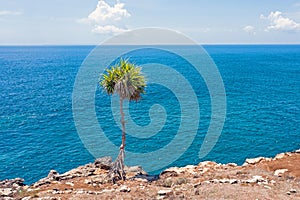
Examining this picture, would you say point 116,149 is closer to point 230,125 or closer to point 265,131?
point 230,125

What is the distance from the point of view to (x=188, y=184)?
69.8ft

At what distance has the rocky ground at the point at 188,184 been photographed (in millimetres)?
18906

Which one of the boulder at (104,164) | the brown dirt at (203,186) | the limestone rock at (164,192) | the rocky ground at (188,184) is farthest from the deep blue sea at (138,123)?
the limestone rock at (164,192)

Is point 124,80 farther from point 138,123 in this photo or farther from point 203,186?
point 138,123

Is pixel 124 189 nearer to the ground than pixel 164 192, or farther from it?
nearer to the ground

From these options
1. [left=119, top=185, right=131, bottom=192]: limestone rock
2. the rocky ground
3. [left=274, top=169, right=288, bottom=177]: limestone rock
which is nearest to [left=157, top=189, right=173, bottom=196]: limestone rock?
the rocky ground

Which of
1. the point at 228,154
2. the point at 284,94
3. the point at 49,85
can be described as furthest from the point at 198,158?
the point at 49,85

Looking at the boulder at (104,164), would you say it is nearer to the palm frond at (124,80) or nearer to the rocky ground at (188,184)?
the rocky ground at (188,184)

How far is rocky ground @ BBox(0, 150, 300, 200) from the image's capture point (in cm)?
1891

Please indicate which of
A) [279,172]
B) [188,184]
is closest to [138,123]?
[188,184]

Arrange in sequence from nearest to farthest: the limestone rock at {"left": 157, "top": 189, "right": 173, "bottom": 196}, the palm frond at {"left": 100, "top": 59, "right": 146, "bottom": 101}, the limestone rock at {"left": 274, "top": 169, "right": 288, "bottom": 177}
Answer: the limestone rock at {"left": 157, "top": 189, "right": 173, "bottom": 196} → the limestone rock at {"left": 274, "top": 169, "right": 288, "bottom": 177} → the palm frond at {"left": 100, "top": 59, "right": 146, "bottom": 101}

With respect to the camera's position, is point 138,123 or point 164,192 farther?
point 138,123

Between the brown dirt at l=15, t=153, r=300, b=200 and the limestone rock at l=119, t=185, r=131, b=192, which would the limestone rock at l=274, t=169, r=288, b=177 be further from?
the limestone rock at l=119, t=185, r=131, b=192

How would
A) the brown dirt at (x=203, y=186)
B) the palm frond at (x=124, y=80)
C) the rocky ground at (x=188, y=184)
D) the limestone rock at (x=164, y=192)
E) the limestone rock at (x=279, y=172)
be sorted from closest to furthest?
the brown dirt at (x=203, y=186) → the rocky ground at (x=188, y=184) → the limestone rock at (x=164, y=192) → the limestone rock at (x=279, y=172) → the palm frond at (x=124, y=80)
